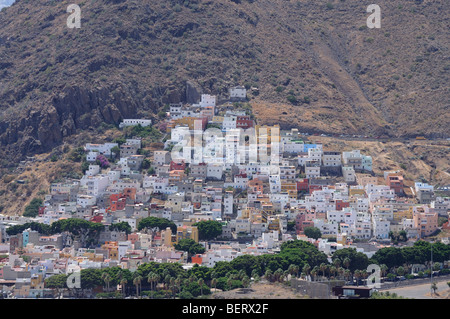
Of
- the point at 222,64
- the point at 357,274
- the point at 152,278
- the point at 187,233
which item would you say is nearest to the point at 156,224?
the point at 187,233

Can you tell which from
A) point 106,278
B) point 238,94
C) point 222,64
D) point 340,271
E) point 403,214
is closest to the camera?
point 106,278

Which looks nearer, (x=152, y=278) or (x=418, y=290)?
(x=152, y=278)

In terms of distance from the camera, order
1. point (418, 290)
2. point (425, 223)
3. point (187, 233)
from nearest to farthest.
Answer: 1. point (418, 290)
2. point (187, 233)
3. point (425, 223)

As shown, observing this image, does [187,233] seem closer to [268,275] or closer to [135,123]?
[268,275]

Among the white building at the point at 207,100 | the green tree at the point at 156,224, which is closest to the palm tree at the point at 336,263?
the green tree at the point at 156,224

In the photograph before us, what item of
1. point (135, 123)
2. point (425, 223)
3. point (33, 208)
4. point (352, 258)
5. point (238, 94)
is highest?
point (238, 94)

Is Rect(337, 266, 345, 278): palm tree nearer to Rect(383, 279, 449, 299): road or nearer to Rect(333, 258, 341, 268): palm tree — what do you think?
Rect(333, 258, 341, 268): palm tree

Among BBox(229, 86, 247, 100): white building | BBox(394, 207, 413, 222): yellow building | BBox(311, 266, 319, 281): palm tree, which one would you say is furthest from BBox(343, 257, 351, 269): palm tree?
BBox(229, 86, 247, 100): white building
